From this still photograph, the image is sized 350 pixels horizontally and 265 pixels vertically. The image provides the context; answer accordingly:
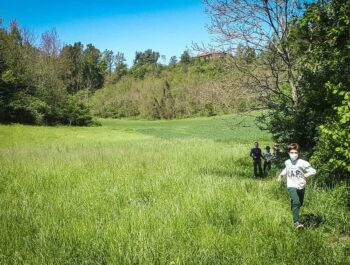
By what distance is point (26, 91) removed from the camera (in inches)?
1828

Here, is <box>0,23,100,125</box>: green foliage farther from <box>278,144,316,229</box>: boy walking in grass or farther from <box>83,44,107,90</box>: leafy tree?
<box>83,44,107,90</box>: leafy tree

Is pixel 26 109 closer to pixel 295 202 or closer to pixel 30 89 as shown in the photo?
pixel 30 89

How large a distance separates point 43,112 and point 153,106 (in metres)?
46.2

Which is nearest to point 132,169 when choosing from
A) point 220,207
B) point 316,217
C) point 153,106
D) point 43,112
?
point 220,207

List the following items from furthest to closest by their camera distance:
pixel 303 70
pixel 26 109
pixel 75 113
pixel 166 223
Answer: pixel 75 113, pixel 26 109, pixel 303 70, pixel 166 223

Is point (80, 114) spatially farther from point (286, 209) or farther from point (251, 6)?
point (286, 209)

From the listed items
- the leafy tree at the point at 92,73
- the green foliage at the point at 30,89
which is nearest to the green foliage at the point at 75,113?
the green foliage at the point at 30,89

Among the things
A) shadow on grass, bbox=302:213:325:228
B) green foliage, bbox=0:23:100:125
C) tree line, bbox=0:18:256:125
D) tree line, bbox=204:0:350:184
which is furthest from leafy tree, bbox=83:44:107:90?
shadow on grass, bbox=302:213:325:228

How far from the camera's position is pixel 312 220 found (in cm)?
713

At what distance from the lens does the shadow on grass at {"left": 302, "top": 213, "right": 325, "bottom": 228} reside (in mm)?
6800

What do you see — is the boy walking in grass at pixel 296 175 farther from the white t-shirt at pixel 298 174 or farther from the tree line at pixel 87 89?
the tree line at pixel 87 89

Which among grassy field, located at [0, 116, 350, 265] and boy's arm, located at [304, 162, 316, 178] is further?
boy's arm, located at [304, 162, 316, 178]

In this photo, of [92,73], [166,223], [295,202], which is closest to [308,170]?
[295,202]

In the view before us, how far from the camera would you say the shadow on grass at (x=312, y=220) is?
6.80m
